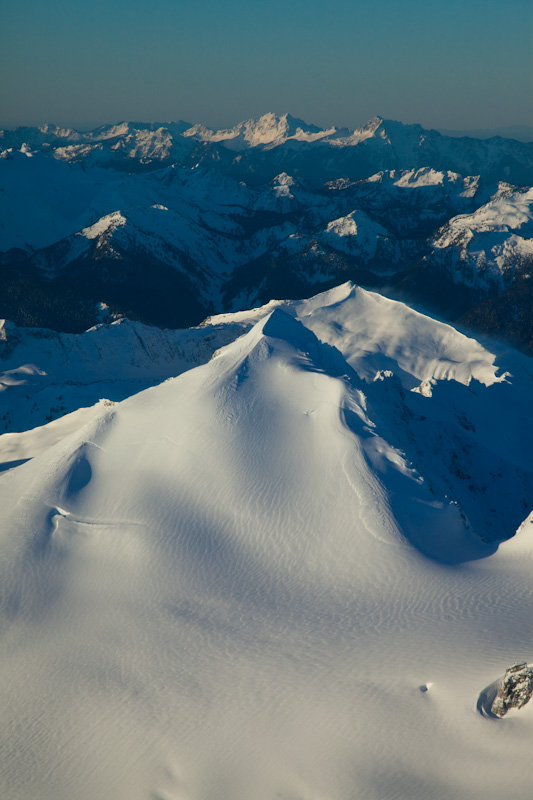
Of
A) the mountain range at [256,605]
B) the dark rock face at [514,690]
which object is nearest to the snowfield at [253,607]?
the mountain range at [256,605]

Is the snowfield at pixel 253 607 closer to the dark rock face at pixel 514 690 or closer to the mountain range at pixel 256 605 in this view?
the mountain range at pixel 256 605

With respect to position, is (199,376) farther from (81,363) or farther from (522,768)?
(81,363)

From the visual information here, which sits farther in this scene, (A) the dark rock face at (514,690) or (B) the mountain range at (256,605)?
(B) the mountain range at (256,605)

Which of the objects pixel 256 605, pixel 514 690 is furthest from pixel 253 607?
pixel 514 690

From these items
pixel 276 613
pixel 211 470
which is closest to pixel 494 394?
pixel 211 470

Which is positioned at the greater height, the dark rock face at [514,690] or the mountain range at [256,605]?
the dark rock face at [514,690]

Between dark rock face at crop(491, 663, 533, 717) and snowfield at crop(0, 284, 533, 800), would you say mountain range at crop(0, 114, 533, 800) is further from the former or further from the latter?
dark rock face at crop(491, 663, 533, 717)

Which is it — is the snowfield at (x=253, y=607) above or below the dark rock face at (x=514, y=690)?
below
